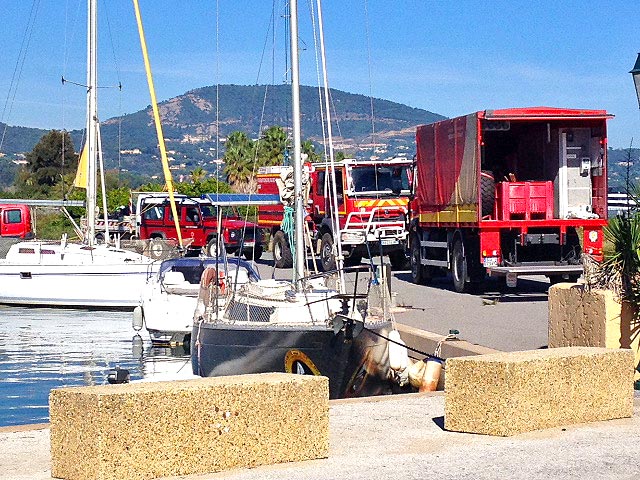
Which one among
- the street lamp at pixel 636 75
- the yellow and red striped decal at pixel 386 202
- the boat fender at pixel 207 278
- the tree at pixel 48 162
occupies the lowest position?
the boat fender at pixel 207 278

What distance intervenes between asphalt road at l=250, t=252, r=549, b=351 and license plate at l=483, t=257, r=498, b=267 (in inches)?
25.2

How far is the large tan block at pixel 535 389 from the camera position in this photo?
924 centimetres

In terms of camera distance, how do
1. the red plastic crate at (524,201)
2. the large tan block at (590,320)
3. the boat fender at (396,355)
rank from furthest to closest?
the red plastic crate at (524,201), the boat fender at (396,355), the large tan block at (590,320)

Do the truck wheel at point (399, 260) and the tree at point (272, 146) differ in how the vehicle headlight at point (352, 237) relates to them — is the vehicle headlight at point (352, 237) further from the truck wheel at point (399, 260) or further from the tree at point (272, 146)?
the tree at point (272, 146)

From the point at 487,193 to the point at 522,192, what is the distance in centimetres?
79

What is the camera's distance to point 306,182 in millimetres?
17469

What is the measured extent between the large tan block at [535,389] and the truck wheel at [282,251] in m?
24.7

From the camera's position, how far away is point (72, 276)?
2886 centimetres

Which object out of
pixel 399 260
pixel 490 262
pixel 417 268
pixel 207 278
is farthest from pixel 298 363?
pixel 399 260

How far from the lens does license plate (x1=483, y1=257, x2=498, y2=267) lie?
2275 centimetres

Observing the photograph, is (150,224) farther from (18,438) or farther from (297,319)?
(18,438)

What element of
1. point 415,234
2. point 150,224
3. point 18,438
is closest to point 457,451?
point 18,438

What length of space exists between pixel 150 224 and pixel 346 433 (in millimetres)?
31282

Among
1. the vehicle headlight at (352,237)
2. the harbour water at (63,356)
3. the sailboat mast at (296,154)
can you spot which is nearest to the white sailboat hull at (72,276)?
the harbour water at (63,356)
